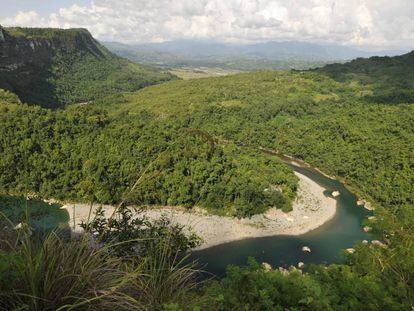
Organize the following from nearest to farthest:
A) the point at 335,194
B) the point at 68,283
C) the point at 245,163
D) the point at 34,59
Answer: the point at 68,283
the point at 245,163
the point at 335,194
the point at 34,59

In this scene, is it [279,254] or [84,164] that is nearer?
[279,254]

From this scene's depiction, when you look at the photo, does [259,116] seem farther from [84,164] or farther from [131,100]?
[84,164]

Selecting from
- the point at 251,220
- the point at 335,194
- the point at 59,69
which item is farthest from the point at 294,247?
the point at 59,69

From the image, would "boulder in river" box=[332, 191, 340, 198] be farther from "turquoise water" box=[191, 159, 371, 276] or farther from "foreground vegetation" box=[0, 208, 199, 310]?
"foreground vegetation" box=[0, 208, 199, 310]

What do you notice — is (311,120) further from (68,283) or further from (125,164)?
(68,283)

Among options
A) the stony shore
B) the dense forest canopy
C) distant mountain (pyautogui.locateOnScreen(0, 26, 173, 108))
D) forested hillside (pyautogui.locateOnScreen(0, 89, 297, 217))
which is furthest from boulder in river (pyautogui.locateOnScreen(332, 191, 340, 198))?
distant mountain (pyautogui.locateOnScreen(0, 26, 173, 108))

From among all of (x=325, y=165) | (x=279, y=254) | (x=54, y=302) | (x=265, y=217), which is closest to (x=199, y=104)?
(x=325, y=165)
